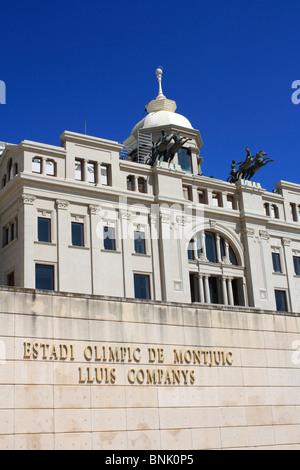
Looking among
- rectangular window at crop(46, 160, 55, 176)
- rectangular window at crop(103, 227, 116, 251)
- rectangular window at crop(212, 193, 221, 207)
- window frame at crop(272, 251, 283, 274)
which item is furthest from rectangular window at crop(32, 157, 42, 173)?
window frame at crop(272, 251, 283, 274)

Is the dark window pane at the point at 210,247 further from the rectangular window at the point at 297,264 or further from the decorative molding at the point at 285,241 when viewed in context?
the rectangular window at the point at 297,264

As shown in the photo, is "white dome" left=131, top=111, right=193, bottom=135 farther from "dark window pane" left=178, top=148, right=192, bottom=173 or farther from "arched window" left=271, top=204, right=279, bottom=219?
"arched window" left=271, top=204, right=279, bottom=219

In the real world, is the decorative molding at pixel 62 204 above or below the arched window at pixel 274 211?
below

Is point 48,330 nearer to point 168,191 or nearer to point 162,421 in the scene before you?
point 162,421

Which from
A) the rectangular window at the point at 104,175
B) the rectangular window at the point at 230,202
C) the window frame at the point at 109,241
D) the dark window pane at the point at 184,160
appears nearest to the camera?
the window frame at the point at 109,241

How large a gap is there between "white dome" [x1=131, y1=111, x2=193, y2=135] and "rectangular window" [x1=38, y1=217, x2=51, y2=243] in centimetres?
2213

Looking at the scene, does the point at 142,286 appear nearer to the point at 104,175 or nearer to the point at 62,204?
the point at 62,204

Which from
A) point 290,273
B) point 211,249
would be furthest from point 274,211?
point 211,249

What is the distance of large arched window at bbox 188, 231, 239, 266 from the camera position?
57688 millimetres

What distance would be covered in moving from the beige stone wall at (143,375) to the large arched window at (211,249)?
23075mm

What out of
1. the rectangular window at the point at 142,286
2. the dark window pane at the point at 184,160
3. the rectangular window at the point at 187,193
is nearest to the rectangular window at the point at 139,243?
the rectangular window at the point at 142,286

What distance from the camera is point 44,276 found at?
160 ft

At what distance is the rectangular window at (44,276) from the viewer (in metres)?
48.5

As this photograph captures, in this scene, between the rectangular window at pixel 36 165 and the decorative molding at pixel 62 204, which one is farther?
the rectangular window at pixel 36 165
